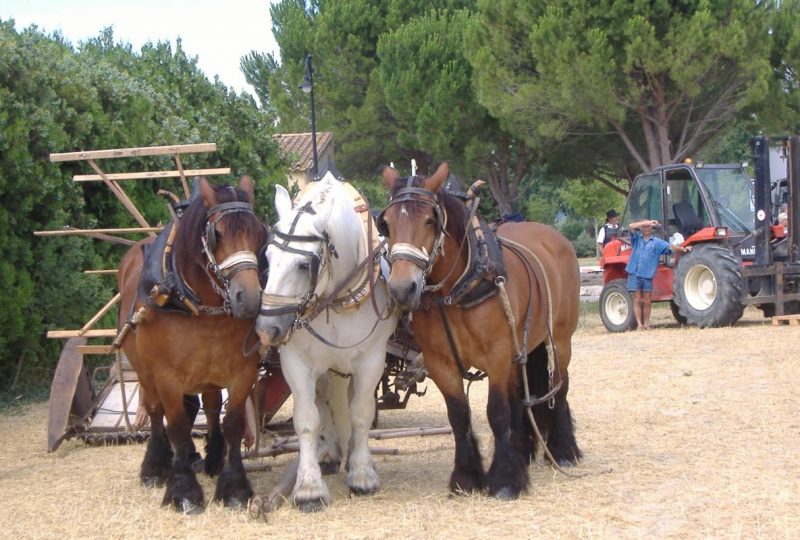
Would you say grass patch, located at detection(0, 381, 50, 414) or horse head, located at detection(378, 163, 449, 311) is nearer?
horse head, located at detection(378, 163, 449, 311)

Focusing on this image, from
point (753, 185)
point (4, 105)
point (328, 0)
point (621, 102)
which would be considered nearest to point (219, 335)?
point (4, 105)

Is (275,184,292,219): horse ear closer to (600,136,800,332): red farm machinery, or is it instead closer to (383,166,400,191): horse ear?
(383,166,400,191): horse ear

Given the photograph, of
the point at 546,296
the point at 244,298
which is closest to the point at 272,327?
the point at 244,298

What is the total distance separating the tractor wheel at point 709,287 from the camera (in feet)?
46.0

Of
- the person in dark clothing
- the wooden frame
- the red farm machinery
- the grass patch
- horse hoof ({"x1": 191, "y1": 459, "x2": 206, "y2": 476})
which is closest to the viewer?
horse hoof ({"x1": 191, "y1": 459, "x2": 206, "y2": 476})

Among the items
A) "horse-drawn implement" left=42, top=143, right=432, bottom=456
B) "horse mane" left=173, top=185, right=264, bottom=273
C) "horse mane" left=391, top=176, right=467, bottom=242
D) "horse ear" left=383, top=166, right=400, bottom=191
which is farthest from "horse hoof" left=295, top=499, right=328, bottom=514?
"horse ear" left=383, top=166, right=400, bottom=191

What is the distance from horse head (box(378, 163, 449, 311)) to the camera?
5152mm

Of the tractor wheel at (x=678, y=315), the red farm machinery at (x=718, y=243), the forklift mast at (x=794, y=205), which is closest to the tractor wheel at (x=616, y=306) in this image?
the red farm machinery at (x=718, y=243)

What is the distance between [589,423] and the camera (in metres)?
8.38

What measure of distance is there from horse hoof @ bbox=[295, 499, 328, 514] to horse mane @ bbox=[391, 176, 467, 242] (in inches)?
65.1

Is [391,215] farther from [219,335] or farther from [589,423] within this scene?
[589,423]

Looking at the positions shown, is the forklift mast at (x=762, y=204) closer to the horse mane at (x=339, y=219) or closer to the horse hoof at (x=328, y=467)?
the horse hoof at (x=328, y=467)

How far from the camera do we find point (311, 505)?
5.55 metres

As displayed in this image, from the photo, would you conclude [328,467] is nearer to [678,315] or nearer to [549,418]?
[549,418]
